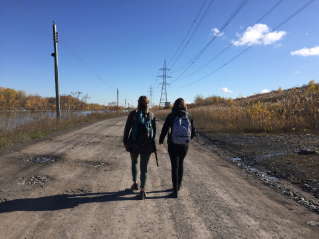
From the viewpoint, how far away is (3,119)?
10055 millimetres

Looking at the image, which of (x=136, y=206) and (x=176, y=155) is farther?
(x=176, y=155)

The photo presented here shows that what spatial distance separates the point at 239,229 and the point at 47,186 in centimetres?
379

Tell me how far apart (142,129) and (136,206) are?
1356 millimetres

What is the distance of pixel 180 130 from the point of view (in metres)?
3.92

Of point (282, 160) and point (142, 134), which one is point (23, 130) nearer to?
point (142, 134)

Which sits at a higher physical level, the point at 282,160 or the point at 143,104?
the point at 143,104

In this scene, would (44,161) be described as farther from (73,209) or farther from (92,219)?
(92,219)

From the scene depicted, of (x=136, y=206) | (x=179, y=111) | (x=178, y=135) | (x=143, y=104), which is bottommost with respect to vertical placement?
(x=136, y=206)

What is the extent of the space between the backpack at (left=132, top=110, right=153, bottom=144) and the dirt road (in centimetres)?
114

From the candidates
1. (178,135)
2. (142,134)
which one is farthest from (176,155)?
(142,134)

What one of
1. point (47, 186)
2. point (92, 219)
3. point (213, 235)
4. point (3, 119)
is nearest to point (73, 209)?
point (92, 219)

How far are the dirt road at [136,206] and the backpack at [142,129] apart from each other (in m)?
1.14

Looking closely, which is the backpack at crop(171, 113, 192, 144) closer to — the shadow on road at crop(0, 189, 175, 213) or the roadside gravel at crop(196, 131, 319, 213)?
the shadow on road at crop(0, 189, 175, 213)

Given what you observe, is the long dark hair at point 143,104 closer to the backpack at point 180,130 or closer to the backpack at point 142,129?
the backpack at point 142,129
